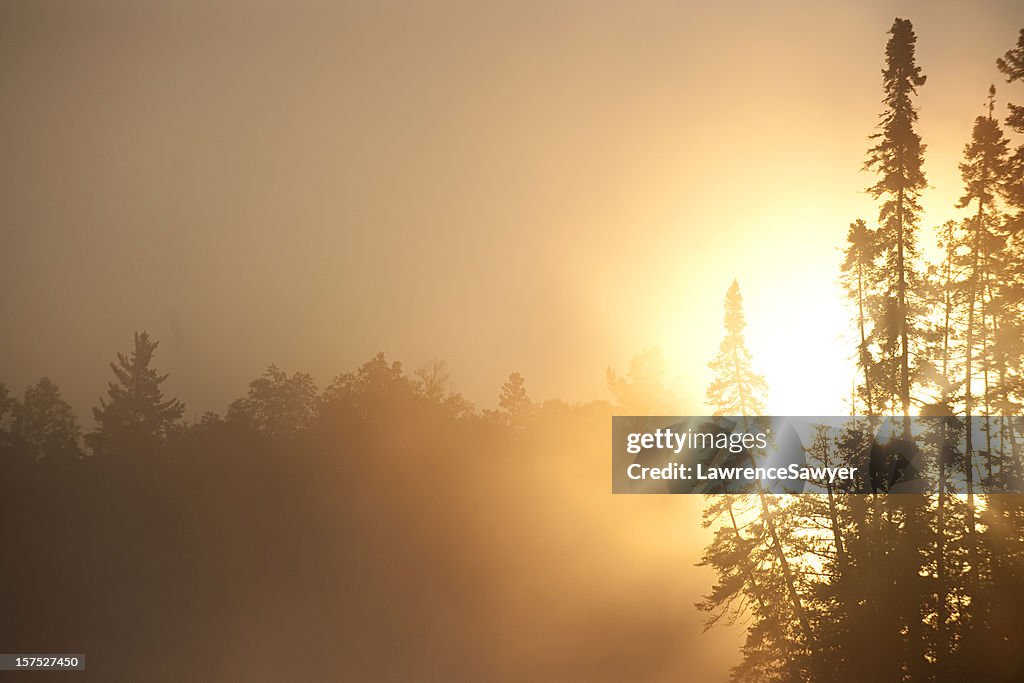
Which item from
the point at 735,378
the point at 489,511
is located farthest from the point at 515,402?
the point at 735,378

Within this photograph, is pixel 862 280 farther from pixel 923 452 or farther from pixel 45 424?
pixel 45 424

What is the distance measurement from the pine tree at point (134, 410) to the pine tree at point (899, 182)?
217ft

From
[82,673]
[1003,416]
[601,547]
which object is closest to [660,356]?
[601,547]

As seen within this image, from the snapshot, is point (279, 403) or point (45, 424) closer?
point (45, 424)

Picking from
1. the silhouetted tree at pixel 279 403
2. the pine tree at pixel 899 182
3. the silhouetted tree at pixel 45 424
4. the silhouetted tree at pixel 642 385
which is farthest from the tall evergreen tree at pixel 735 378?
the silhouetted tree at pixel 45 424

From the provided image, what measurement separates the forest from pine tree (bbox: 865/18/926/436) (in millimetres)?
102

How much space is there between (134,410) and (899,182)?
71.2 m

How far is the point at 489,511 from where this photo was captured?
77.7 meters

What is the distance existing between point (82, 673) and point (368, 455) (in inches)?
1196

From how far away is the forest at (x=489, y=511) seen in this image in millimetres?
25234

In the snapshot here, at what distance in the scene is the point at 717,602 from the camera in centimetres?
3234

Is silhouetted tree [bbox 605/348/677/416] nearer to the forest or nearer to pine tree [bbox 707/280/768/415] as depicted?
the forest

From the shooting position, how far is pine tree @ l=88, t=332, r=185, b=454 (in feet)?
233

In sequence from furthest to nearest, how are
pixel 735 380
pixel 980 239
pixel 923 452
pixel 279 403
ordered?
pixel 279 403 → pixel 735 380 → pixel 980 239 → pixel 923 452
